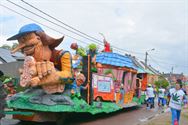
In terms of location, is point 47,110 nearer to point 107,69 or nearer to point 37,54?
point 37,54

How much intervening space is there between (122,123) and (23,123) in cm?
401

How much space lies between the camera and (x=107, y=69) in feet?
54.0

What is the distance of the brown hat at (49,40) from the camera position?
11.2 metres

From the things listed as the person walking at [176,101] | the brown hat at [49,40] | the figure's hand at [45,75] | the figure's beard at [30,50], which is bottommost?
the person walking at [176,101]

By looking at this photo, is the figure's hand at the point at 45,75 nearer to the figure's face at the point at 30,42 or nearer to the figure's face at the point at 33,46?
the figure's face at the point at 33,46

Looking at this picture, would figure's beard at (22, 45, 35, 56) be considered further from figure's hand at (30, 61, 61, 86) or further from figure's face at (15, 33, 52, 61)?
figure's hand at (30, 61, 61, 86)

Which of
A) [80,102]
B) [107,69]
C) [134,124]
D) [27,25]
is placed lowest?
[134,124]

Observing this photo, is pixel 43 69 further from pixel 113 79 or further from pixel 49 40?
pixel 113 79

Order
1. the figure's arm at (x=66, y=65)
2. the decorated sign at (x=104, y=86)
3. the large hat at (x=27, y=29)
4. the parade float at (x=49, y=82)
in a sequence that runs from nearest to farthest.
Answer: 1. the parade float at (x=49, y=82)
2. the large hat at (x=27, y=29)
3. the figure's arm at (x=66, y=65)
4. the decorated sign at (x=104, y=86)

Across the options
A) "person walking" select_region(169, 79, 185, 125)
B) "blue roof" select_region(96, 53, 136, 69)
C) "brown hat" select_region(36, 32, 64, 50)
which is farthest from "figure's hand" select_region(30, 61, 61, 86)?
"blue roof" select_region(96, 53, 136, 69)

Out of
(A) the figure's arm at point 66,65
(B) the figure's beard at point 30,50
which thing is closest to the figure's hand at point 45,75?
(A) the figure's arm at point 66,65

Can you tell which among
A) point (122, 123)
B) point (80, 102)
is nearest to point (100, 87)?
point (122, 123)

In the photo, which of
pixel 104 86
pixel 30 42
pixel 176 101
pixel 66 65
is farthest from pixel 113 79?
pixel 30 42

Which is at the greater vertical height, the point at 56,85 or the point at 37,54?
the point at 37,54
